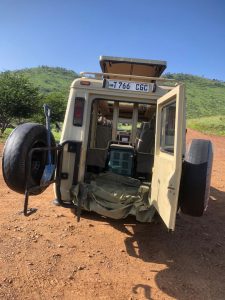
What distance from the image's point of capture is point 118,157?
20.6 feet

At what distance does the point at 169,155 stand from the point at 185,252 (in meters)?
1.56

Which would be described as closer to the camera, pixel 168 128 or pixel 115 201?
pixel 168 128

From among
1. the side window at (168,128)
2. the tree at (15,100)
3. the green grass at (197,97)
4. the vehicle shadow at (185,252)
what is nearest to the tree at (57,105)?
the green grass at (197,97)

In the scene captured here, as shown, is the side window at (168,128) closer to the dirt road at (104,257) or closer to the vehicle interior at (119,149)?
the vehicle interior at (119,149)

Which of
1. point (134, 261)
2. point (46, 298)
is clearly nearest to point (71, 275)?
point (46, 298)

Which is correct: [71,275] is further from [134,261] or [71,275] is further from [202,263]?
[202,263]

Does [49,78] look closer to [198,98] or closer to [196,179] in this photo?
[198,98]

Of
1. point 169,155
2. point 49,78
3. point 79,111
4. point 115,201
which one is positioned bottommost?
point 115,201

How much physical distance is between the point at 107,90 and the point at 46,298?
3018 mm

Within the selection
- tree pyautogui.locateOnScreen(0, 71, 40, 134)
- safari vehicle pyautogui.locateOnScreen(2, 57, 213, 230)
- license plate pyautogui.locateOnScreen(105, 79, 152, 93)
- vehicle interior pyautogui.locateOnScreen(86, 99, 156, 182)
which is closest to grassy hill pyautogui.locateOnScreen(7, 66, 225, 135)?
tree pyautogui.locateOnScreen(0, 71, 40, 134)

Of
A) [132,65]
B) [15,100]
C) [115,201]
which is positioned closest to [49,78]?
[15,100]

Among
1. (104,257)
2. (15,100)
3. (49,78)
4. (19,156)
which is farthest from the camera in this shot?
(49,78)

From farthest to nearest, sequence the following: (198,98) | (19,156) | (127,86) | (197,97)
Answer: (197,97), (198,98), (127,86), (19,156)

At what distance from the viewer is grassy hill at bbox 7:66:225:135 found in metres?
39.8
